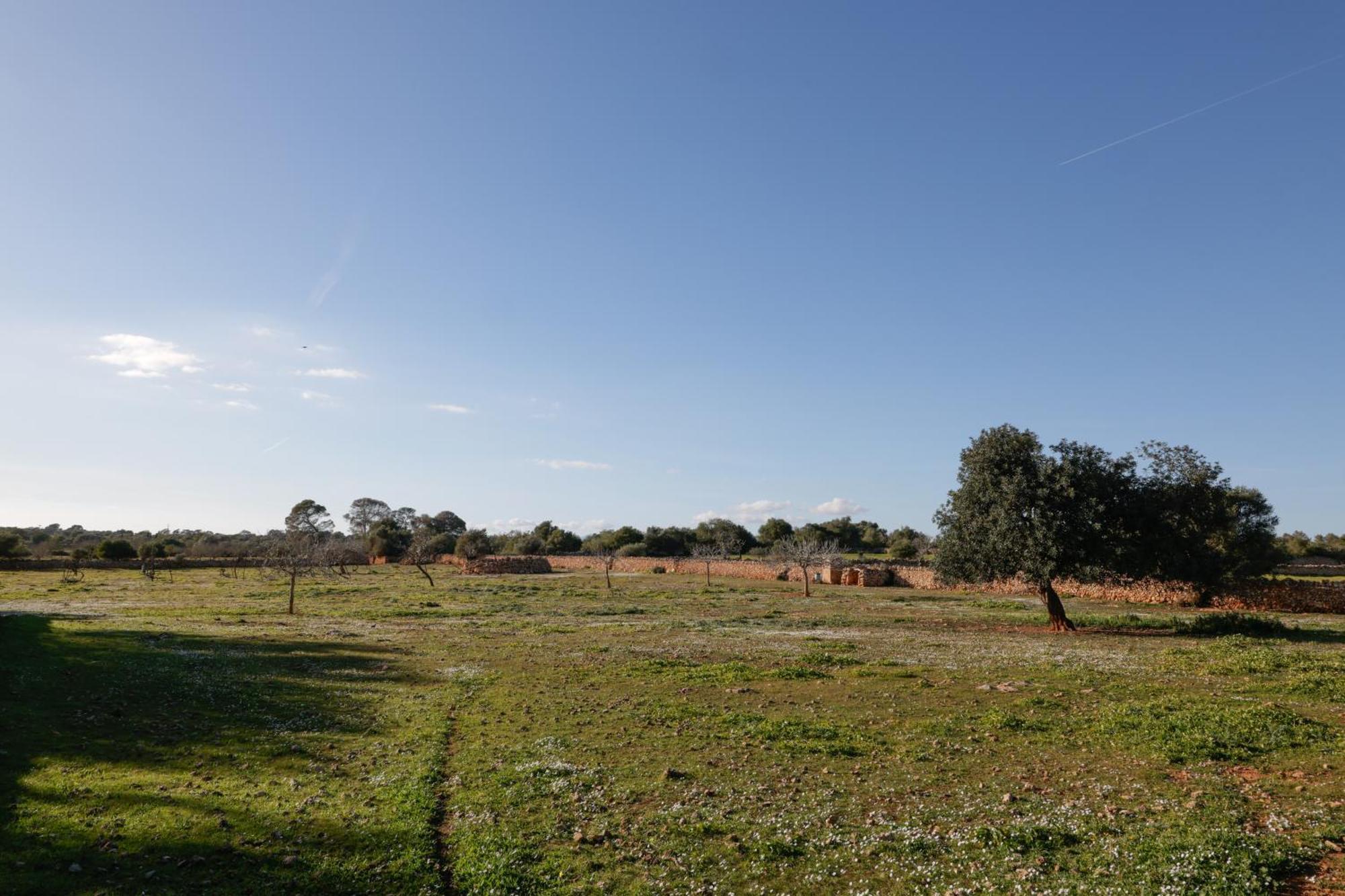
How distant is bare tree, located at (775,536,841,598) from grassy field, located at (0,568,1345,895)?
3929 centimetres

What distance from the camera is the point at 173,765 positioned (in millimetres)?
16234

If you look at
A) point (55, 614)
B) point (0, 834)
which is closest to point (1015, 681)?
point (0, 834)

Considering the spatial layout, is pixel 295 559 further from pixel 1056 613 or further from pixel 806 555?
pixel 1056 613

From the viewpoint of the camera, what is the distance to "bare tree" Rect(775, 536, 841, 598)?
73312 mm

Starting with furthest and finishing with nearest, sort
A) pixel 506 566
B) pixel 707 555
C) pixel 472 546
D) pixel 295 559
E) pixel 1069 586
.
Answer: pixel 472 546 < pixel 707 555 < pixel 506 566 < pixel 1069 586 < pixel 295 559

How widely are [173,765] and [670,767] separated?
11.3 m

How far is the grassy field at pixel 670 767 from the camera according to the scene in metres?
11.0

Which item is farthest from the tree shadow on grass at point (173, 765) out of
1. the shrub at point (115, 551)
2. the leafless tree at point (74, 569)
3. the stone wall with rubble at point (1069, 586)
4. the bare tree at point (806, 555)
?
the shrub at point (115, 551)

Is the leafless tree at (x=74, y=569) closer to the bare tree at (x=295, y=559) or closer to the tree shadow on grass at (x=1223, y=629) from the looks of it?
the bare tree at (x=295, y=559)

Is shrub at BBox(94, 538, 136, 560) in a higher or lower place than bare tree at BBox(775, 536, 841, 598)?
lower

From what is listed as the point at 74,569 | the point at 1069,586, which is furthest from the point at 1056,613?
the point at 74,569

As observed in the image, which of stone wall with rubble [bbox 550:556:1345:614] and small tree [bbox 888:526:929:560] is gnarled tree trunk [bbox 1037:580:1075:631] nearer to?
stone wall with rubble [bbox 550:556:1345:614]

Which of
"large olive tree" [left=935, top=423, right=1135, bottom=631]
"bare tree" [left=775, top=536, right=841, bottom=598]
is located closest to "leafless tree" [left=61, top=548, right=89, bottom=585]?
"bare tree" [left=775, top=536, right=841, bottom=598]

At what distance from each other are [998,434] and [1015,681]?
20.8 meters
